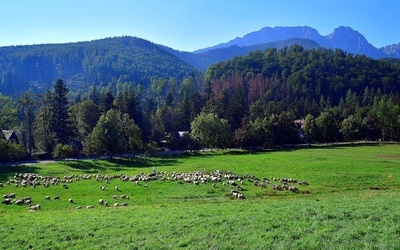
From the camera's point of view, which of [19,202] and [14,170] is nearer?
[19,202]

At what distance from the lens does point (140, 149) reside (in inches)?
3499

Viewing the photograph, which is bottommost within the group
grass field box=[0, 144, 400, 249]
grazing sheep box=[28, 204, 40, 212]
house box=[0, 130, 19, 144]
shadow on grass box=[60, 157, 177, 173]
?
shadow on grass box=[60, 157, 177, 173]

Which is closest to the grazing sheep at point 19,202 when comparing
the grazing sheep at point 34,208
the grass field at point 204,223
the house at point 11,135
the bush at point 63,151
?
the grass field at point 204,223

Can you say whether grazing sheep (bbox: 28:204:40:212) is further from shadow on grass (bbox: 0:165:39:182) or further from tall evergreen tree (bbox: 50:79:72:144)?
tall evergreen tree (bbox: 50:79:72:144)

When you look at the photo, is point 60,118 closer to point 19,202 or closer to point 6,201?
point 6,201

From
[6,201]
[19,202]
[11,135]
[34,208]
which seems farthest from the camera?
[11,135]

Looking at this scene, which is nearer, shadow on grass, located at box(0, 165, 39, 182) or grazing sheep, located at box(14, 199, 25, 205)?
Result: grazing sheep, located at box(14, 199, 25, 205)

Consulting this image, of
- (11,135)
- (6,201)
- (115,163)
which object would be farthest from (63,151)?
(6,201)

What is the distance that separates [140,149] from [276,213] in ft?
232

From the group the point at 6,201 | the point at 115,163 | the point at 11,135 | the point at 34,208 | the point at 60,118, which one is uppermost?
the point at 60,118

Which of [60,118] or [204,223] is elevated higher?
[60,118]

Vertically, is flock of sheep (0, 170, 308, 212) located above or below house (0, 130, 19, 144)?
below

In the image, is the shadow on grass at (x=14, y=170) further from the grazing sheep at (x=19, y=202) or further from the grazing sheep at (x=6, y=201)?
the grazing sheep at (x=19, y=202)

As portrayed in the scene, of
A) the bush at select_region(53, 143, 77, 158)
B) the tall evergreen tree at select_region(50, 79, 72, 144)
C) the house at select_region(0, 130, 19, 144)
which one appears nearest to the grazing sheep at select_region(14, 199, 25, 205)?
the bush at select_region(53, 143, 77, 158)
